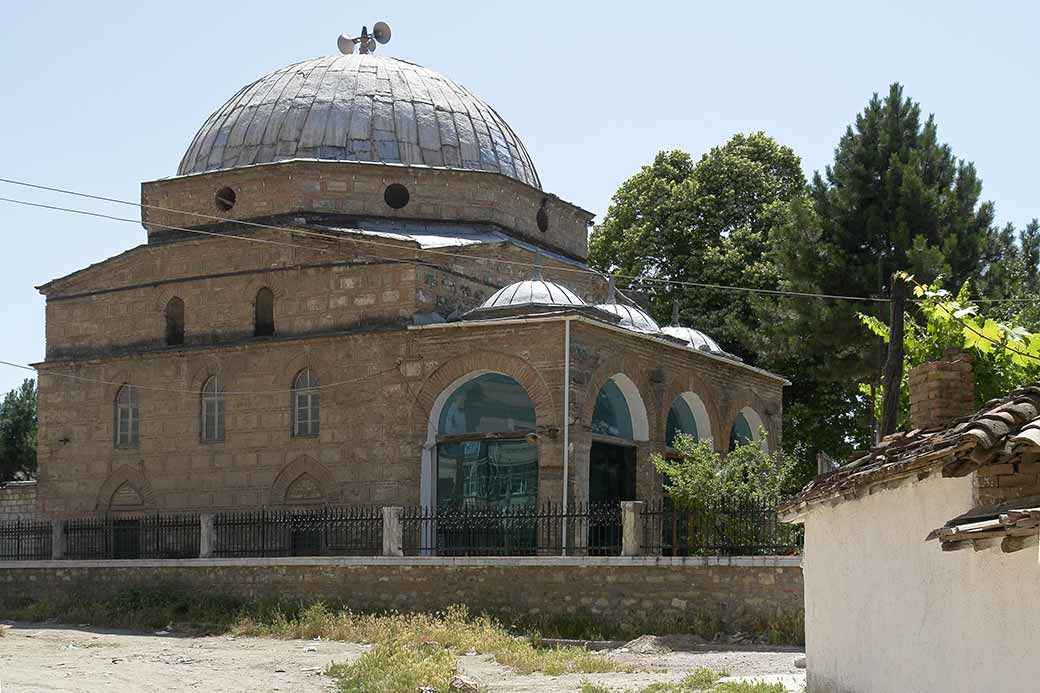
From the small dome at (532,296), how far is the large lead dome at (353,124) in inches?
183

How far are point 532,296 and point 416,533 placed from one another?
162 inches

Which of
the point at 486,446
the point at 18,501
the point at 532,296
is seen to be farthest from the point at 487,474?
the point at 18,501

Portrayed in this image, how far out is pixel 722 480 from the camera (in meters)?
19.7

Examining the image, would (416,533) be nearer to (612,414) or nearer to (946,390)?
(612,414)

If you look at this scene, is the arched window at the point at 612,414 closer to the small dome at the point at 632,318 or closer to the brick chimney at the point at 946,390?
the small dome at the point at 632,318

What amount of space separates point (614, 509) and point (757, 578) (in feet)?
8.94

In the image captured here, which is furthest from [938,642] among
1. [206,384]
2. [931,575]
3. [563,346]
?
[206,384]

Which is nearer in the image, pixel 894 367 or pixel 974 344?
pixel 974 344

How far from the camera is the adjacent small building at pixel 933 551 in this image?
24.2 ft

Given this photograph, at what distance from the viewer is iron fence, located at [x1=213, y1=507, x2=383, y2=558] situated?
21.6m

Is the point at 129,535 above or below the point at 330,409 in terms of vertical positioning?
below

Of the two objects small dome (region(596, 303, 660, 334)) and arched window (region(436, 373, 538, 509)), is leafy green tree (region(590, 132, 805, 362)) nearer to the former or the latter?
small dome (region(596, 303, 660, 334))

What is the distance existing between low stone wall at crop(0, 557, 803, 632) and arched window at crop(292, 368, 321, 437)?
2.90m

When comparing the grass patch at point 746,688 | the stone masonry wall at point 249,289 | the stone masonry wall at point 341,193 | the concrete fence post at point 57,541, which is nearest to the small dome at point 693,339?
the stone masonry wall at point 249,289
